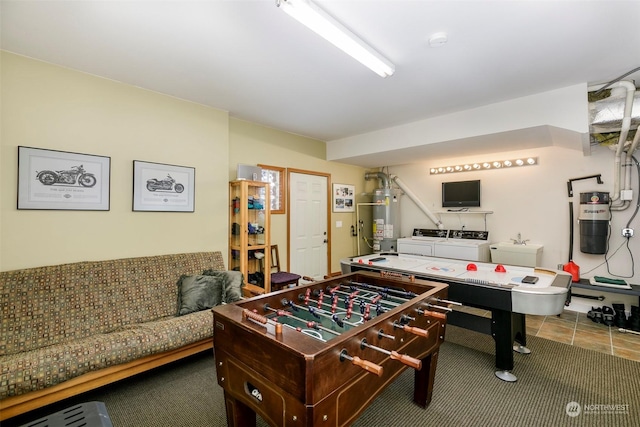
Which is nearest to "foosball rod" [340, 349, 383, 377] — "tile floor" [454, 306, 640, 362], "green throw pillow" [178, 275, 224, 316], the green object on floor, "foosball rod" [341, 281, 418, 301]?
"foosball rod" [341, 281, 418, 301]

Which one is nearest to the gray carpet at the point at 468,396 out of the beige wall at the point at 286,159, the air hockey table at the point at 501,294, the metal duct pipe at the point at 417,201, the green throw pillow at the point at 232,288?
the air hockey table at the point at 501,294

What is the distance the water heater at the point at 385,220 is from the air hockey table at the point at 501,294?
2465 mm

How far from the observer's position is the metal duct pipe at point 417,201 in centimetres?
529

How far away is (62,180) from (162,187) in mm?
789

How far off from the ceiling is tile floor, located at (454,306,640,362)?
2.65 m

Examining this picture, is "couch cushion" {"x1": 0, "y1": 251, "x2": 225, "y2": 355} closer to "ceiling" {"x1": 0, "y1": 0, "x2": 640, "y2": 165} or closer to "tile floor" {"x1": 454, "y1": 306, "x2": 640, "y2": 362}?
"ceiling" {"x1": 0, "y1": 0, "x2": 640, "y2": 165}

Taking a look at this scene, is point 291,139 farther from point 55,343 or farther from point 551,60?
point 55,343

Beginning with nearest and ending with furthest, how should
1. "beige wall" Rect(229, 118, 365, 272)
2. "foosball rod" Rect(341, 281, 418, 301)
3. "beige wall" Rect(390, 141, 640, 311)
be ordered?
"foosball rod" Rect(341, 281, 418, 301) → "beige wall" Rect(390, 141, 640, 311) → "beige wall" Rect(229, 118, 365, 272)

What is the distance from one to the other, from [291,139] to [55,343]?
11.9 ft

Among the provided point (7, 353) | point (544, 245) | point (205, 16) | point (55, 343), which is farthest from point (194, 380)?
point (544, 245)

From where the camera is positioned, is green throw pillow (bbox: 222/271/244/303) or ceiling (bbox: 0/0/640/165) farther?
green throw pillow (bbox: 222/271/244/303)

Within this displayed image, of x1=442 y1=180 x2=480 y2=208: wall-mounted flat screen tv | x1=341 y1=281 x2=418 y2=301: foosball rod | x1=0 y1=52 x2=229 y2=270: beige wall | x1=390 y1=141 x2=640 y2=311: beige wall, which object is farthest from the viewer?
x1=442 y1=180 x2=480 y2=208: wall-mounted flat screen tv


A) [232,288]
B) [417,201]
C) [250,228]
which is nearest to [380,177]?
[417,201]

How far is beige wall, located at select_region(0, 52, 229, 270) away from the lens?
88.1 inches
